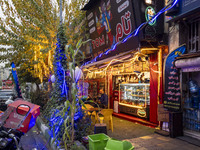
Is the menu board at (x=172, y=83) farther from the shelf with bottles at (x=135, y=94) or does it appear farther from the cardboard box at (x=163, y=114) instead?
the shelf with bottles at (x=135, y=94)

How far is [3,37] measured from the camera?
1342 centimetres

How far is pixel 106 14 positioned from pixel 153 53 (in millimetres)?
4242

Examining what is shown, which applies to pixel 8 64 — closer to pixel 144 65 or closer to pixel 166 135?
pixel 144 65

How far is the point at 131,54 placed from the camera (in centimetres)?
Answer: 761

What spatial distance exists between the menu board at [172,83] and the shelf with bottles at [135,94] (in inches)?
77.3

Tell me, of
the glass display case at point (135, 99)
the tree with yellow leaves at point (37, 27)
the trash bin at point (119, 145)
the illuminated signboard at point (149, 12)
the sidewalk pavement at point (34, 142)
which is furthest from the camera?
the tree with yellow leaves at point (37, 27)

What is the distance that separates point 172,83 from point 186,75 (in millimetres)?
658

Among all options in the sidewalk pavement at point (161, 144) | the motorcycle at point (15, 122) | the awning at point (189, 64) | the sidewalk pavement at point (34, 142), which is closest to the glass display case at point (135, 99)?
the sidewalk pavement at point (161, 144)

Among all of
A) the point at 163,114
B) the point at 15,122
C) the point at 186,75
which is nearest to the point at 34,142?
the point at 15,122

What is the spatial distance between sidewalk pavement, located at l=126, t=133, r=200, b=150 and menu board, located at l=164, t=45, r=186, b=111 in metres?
1.17

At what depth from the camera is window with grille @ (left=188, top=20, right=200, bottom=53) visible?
19.9 feet

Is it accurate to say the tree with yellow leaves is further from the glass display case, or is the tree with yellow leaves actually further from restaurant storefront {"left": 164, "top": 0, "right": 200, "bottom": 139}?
restaurant storefront {"left": 164, "top": 0, "right": 200, "bottom": 139}

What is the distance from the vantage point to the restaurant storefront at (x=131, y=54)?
24.1 ft

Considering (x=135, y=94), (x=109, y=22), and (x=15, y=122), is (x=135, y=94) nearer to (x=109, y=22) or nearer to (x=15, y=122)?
(x=109, y=22)
